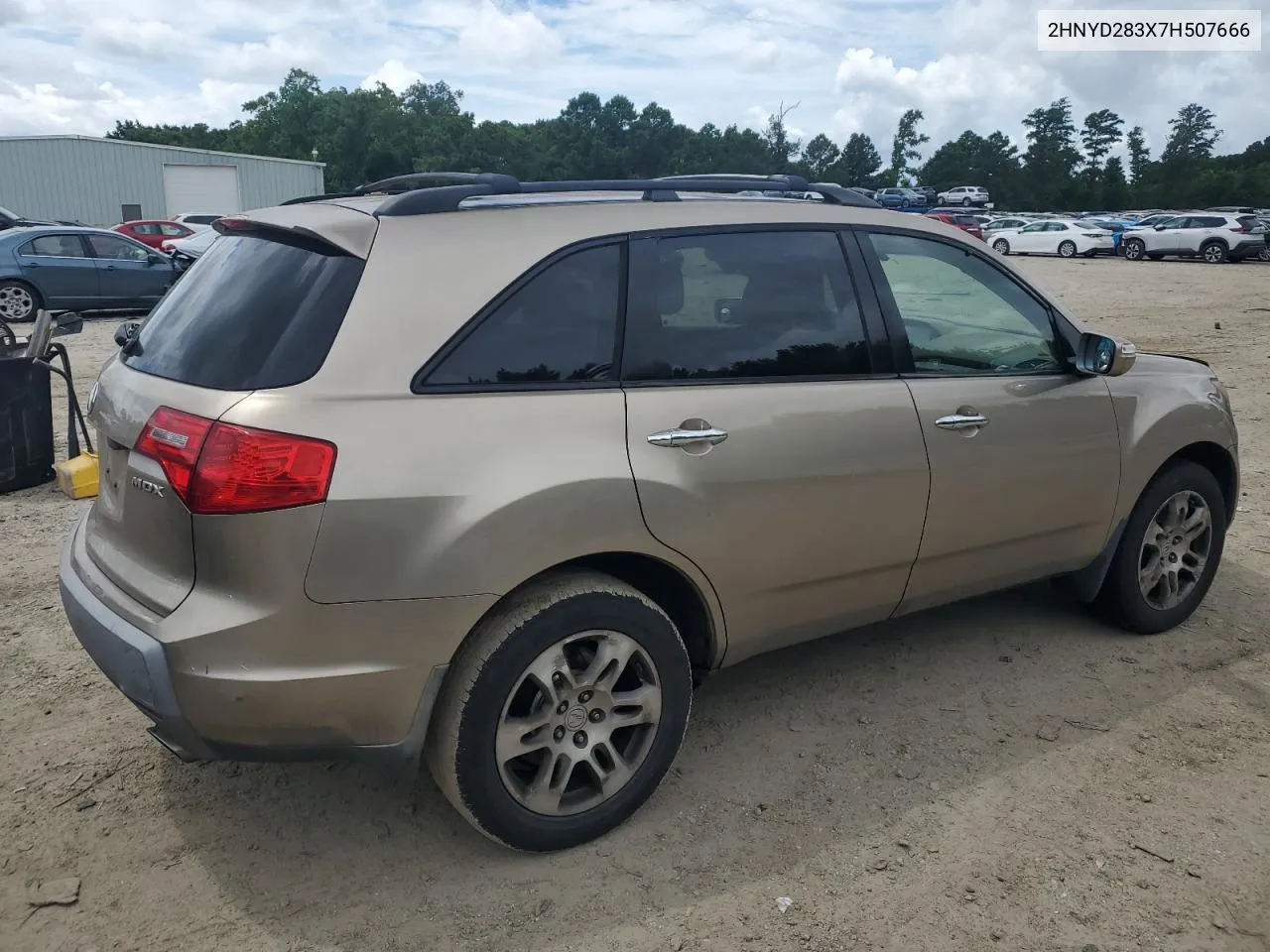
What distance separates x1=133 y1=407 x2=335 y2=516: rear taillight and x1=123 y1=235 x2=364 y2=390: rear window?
0.16 metres

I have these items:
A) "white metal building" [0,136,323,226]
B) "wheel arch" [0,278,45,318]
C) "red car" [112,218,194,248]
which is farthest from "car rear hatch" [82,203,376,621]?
"white metal building" [0,136,323,226]

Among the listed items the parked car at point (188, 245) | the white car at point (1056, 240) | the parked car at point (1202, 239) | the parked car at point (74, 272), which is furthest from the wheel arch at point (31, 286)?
the parked car at point (1202, 239)

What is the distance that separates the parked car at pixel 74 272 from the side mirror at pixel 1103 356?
15.7 m

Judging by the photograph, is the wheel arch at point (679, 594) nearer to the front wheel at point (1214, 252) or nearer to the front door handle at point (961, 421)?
the front door handle at point (961, 421)

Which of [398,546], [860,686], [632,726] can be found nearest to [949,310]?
[860,686]

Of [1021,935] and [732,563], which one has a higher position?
[732,563]

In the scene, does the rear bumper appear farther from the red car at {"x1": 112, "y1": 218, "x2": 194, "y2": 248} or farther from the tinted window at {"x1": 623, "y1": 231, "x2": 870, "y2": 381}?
the red car at {"x1": 112, "y1": 218, "x2": 194, "y2": 248}

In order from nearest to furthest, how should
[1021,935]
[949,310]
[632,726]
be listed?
[1021,935] < [632,726] < [949,310]

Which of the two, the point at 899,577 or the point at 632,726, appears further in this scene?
the point at 899,577

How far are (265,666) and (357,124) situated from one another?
8720 cm

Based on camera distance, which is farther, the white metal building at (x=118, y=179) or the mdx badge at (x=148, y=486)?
the white metal building at (x=118, y=179)

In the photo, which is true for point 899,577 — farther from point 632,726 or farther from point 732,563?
point 632,726

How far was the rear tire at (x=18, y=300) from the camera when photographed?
50.5ft

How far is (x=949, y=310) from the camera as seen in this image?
3873mm
